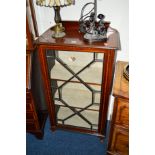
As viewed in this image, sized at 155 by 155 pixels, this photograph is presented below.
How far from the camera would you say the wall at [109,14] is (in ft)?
4.50

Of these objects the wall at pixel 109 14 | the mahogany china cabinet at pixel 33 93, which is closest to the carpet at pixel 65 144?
the mahogany china cabinet at pixel 33 93

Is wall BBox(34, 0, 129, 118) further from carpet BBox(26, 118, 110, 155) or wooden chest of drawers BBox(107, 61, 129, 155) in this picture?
carpet BBox(26, 118, 110, 155)

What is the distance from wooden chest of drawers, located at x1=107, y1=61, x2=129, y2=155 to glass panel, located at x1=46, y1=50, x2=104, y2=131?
0.21 meters

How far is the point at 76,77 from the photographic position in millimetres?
1433

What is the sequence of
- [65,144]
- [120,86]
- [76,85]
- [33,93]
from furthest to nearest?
[65,144]
[76,85]
[33,93]
[120,86]

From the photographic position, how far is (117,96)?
119 centimetres

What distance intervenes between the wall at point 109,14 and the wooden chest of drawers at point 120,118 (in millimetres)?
217

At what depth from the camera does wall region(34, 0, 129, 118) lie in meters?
1.37

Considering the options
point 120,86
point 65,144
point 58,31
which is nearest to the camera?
point 120,86

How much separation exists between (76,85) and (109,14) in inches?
26.0

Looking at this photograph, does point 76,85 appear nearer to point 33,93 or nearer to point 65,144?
point 33,93

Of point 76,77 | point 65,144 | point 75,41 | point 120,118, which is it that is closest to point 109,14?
point 75,41
